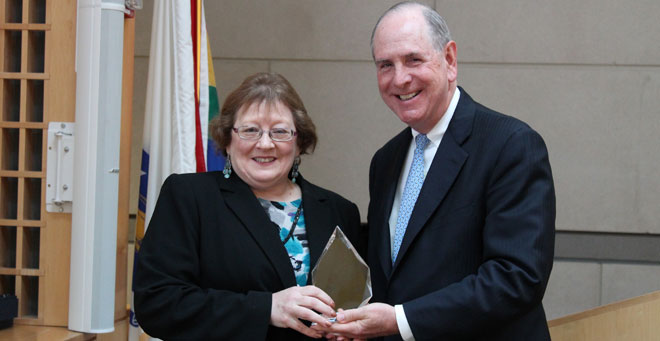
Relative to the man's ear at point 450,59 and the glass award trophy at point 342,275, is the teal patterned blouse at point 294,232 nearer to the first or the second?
the glass award trophy at point 342,275

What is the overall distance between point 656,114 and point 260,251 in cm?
314

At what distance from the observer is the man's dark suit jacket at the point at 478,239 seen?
2.01 m

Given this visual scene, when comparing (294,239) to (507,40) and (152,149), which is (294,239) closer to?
(152,149)

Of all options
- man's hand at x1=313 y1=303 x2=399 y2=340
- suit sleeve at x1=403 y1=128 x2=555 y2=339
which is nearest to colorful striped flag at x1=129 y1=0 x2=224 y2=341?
man's hand at x1=313 y1=303 x2=399 y2=340

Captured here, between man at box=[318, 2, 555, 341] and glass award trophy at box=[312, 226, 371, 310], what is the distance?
93 millimetres

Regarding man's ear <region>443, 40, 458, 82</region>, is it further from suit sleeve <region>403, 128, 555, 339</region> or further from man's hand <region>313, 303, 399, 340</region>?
man's hand <region>313, 303, 399, 340</region>

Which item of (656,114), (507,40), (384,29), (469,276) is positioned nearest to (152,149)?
(384,29)

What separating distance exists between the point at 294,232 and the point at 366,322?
1.52 ft

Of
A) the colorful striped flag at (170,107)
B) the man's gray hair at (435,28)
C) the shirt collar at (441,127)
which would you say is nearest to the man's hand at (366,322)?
the shirt collar at (441,127)

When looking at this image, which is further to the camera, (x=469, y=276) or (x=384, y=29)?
(x=384, y=29)

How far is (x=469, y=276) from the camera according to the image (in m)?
2.06

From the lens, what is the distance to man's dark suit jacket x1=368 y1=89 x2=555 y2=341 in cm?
201

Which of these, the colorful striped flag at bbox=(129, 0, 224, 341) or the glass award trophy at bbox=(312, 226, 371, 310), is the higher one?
the colorful striped flag at bbox=(129, 0, 224, 341)

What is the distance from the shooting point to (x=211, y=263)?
2.25 metres
